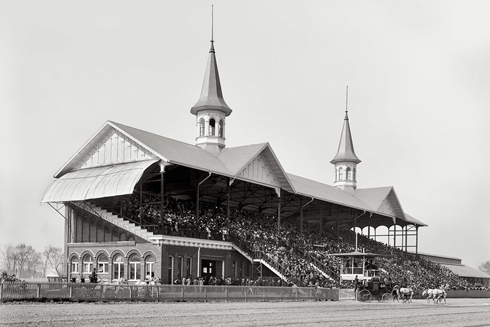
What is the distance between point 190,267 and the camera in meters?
45.9

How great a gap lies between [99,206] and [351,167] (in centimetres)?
4249

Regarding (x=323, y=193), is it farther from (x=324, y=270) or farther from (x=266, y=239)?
(x=324, y=270)

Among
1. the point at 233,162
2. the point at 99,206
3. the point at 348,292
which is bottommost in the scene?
the point at 348,292

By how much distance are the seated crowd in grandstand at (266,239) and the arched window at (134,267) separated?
2463 mm

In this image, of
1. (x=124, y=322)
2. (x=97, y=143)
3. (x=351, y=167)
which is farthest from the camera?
(x=351, y=167)

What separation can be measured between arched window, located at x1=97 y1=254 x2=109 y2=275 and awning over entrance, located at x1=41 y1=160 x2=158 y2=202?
424cm

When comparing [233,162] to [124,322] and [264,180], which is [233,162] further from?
[124,322]

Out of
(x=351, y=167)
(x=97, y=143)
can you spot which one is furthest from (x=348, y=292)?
(x=351, y=167)

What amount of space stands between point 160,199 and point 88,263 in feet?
22.3

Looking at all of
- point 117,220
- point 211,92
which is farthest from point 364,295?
point 211,92

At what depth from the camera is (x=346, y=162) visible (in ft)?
272

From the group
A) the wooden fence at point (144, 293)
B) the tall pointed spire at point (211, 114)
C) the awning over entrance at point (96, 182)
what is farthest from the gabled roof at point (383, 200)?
the awning over entrance at point (96, 182)

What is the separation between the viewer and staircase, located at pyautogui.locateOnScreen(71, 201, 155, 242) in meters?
43.4

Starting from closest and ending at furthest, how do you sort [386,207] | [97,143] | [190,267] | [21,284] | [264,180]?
[21,284]
[190,267]
[97,143]
[264,180]
[386,207]
